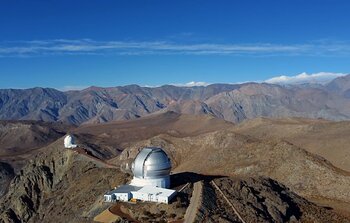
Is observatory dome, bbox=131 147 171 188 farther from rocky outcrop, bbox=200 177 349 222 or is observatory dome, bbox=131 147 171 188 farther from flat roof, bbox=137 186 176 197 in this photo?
rocky outcrop, bbox=200 177 349 222

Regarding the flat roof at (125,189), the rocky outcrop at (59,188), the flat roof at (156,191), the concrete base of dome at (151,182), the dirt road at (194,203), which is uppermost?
the concrete base of dome at (151,182)

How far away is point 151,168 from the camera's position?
6100 cm

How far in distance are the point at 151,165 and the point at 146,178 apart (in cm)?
193

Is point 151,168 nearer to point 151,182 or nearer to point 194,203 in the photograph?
point 151,182

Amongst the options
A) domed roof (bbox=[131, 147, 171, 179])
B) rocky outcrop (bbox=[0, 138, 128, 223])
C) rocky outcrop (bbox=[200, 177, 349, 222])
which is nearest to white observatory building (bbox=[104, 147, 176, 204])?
domed roof (bbox=[131, 147, 171, 179])

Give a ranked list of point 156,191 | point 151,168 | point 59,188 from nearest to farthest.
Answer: point 156,191 → point 151,168 → point 59,188

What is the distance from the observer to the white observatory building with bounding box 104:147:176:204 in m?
58.4

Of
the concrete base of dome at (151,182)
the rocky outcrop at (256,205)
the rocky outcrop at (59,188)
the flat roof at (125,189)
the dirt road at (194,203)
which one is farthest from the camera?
the rocky outcrop at (59,188)

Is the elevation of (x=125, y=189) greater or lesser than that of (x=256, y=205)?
greater

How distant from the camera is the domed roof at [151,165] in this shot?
61094mm

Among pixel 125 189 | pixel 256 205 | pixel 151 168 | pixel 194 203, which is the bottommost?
pixel 256 205

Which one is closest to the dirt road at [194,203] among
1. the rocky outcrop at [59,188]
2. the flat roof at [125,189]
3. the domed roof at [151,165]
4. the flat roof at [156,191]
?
the flat roof at [156,191]

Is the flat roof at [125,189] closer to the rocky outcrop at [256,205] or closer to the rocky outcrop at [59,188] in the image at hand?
the rocky outcrop at [59,188]

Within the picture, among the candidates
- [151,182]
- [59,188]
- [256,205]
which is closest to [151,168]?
[151,182]
